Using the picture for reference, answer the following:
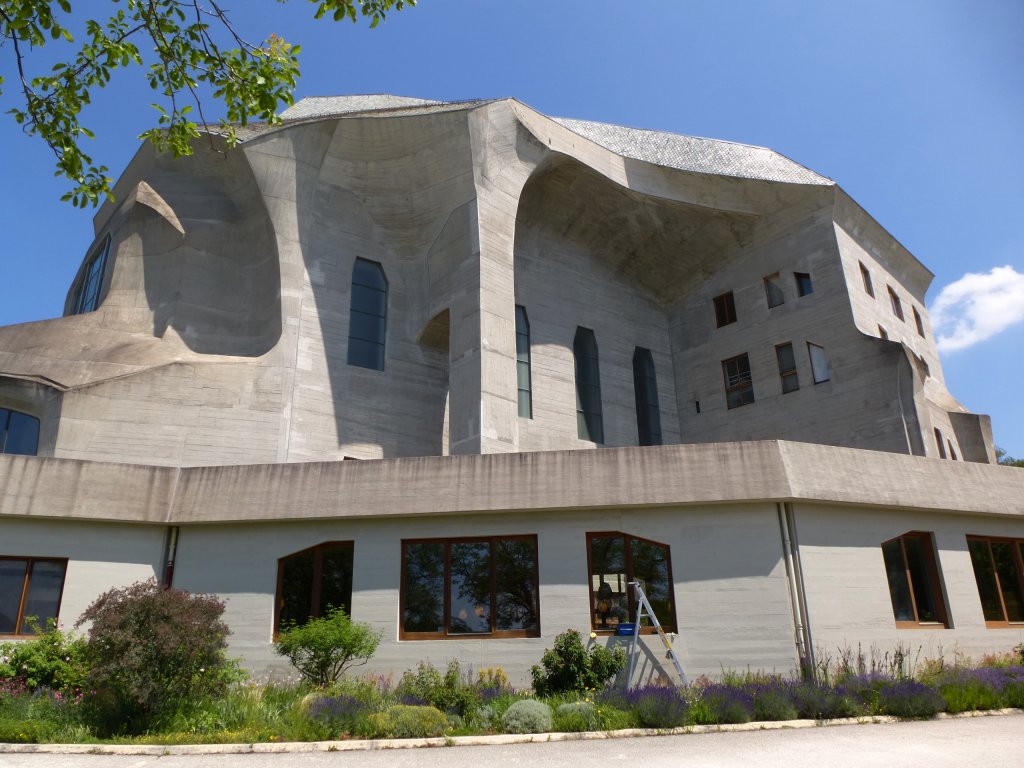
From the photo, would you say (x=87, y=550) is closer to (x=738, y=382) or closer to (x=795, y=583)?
(x=795, y=583)

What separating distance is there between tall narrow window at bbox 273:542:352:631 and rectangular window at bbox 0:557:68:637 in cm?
366

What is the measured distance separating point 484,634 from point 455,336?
1116 centimetres

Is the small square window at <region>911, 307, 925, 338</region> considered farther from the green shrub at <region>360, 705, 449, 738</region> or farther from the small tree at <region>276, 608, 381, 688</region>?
the green shrub at <region>360, 705, 449, 738</region>

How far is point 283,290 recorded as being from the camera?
22.3m

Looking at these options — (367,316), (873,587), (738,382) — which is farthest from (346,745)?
(738,382)

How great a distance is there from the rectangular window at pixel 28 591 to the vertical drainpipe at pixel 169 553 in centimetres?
157

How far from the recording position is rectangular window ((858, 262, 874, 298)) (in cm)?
2638

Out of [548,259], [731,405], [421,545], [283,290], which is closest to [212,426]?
[283,290]

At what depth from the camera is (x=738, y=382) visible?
2738cm

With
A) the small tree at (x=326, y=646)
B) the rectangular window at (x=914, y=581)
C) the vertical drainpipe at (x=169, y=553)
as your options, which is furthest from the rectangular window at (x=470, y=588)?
the rectangular window at (x=914, y=581)

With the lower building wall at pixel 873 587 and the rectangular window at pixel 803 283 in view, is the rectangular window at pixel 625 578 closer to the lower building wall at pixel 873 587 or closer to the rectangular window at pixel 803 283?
the lower building wall at pixel 873 587

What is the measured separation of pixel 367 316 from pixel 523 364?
5293mm

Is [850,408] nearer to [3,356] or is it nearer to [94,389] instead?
[94,389]

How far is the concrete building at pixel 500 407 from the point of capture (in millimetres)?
12672
